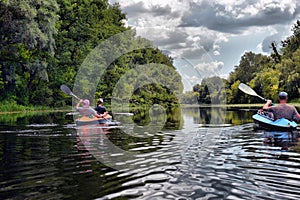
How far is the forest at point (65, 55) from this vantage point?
31.2m

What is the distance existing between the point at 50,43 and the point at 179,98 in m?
32.7

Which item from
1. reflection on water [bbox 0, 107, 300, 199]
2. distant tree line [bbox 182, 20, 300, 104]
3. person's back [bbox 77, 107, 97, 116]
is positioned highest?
distant tree line [bbox 182, 20, 300, 104]

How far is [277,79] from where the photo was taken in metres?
65.8

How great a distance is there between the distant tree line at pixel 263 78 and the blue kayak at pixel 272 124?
26.1 metres

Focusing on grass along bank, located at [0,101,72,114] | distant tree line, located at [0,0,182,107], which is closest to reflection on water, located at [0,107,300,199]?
distant tree line, located at [0,0,182,107]

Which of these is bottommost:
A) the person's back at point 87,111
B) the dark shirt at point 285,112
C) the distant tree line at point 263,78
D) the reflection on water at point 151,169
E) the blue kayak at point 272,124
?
the reflection on water at point 151,169

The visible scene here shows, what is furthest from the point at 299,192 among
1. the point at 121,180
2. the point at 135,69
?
the point at 135,69

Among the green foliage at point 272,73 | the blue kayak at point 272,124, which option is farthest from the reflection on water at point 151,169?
the green foliage at point 272,73

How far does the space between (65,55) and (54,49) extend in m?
1.39

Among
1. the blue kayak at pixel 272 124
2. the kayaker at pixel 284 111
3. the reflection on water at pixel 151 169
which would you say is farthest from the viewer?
the kayaker at pixel 284 111

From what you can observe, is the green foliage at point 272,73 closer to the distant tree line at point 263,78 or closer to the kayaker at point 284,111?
the distant tree line at point 263,78

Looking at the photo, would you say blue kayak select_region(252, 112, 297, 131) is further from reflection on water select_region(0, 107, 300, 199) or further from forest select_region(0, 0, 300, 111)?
forest select_region(0, 0, 300, 111)

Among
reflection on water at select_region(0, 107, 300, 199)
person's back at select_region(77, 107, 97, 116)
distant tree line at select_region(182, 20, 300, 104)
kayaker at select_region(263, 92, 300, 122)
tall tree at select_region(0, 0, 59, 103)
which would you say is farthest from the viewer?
distant tree line at select_region(182, 20, 300, 104)

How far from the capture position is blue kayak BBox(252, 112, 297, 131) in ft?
46.0
